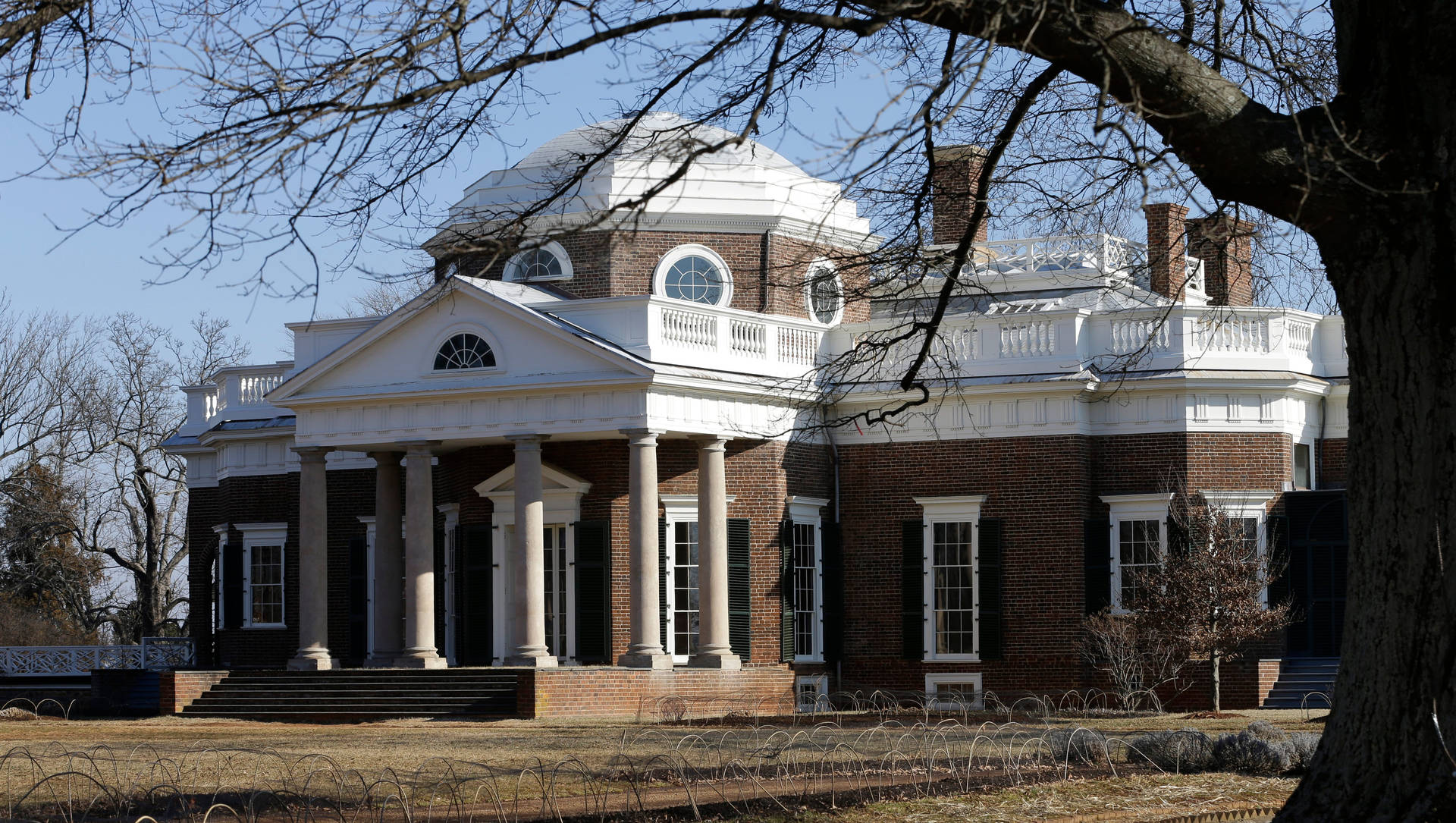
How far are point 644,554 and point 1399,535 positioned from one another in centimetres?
1846

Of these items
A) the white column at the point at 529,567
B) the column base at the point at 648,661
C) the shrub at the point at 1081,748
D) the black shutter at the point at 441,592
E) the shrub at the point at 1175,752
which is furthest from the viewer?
the black shutter at the point at 441,592

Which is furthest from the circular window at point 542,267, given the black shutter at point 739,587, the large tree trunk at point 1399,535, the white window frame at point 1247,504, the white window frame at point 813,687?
the large tree trunk at point 1399,535

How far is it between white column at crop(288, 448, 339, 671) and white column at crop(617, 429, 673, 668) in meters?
5.89

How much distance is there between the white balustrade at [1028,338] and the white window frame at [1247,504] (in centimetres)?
341

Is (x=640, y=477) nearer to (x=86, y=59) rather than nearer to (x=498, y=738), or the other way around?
(x=498, y=738)

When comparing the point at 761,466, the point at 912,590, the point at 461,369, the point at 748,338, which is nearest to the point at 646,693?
the point at 761,466

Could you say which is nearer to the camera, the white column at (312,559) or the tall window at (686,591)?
the tall window at (686,591)

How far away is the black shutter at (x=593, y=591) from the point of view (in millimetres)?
30141

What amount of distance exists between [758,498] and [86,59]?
2062 cm

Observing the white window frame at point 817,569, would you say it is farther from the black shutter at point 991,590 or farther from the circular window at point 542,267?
the circular window at point 542,267

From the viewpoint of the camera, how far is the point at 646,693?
27.6m

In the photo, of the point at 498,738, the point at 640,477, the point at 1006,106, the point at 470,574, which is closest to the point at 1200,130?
the point at 1006,106

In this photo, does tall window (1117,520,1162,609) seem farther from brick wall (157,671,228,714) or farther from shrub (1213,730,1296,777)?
brick wall (157,671,228,714)

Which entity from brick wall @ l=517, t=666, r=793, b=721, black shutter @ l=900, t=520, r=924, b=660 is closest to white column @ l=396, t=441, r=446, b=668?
brick wall @ l=517, t=666, r=793, b=721
